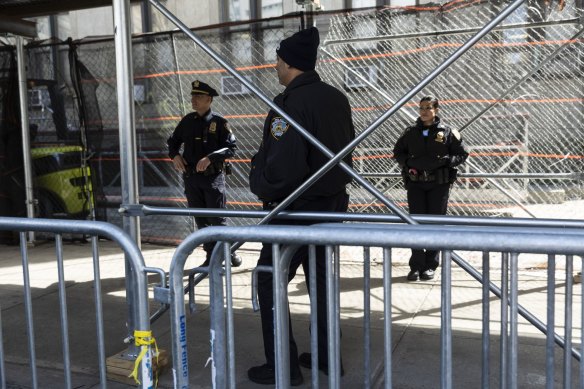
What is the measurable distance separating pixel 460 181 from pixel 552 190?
1289mm

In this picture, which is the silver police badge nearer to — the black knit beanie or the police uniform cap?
the black knit beanie

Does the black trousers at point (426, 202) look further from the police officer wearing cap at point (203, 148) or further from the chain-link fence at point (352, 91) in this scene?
the police officer wearing cap at point (203, 148)

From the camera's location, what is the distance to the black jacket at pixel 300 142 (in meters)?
3.39

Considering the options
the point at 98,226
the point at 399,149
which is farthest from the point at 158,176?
the point at 98,226

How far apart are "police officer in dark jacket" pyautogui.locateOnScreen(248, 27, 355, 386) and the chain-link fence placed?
141 inches

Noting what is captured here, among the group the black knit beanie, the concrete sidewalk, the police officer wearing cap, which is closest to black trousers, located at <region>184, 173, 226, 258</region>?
the police officer wearing cap

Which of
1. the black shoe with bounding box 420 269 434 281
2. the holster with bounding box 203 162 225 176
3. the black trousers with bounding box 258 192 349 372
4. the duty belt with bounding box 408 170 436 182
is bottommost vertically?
the black shoe with bounding box 420 269 434 281

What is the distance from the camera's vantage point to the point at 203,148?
622cm

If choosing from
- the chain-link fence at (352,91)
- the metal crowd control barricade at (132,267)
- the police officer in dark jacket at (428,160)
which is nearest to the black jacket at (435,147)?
the police officer in dark jacket at (428,160)

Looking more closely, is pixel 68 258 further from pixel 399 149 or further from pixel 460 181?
pixel 460 181

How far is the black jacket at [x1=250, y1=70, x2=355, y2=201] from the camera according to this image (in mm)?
3389

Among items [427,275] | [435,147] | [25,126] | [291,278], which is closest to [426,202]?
[435,147]

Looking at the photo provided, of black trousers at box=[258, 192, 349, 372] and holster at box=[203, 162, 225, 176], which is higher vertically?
holster at box=[203, 162, 225, 176]

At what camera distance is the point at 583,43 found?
6531mm
